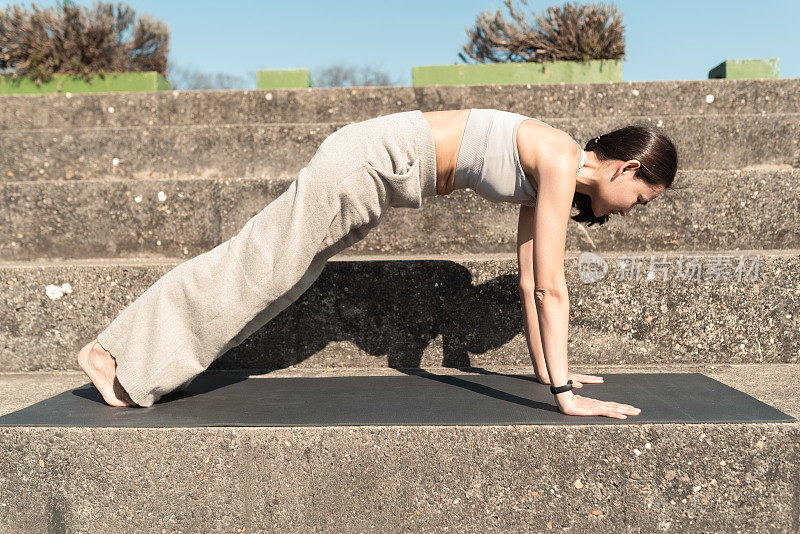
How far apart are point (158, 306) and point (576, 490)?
4.22ft

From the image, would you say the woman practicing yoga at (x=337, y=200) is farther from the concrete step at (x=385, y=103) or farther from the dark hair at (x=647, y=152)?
the concrete step at (x=385, y=103)

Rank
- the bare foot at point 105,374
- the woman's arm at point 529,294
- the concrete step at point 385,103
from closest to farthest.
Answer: the bare foot at point 105,374 → the woman's arm at point 529,294 → the concrete step at point 385,103

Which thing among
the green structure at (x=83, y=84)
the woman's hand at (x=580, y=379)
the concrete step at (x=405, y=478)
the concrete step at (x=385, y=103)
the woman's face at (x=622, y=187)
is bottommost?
the concrete step at (x=405, y=478)

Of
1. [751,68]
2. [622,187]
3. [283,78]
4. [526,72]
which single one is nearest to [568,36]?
[526,72]

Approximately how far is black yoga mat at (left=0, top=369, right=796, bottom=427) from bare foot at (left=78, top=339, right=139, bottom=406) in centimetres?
4

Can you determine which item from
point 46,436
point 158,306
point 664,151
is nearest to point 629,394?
point 664,151

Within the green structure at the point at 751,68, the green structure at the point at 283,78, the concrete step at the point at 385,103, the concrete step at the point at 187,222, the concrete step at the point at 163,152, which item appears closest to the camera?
the concrete step at the point at 187,222

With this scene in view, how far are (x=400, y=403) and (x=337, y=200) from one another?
625 mm

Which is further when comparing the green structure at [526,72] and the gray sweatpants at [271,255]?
the green structure at [526,72]

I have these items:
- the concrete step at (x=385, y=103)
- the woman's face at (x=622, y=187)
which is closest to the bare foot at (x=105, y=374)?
the woman's face at (x=622, y=187)

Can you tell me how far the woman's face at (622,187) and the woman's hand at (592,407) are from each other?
593mm

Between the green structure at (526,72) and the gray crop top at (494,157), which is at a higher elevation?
the green structure at (526,72)

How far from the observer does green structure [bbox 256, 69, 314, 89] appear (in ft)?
15.9

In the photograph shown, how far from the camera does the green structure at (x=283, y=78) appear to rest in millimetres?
4855
